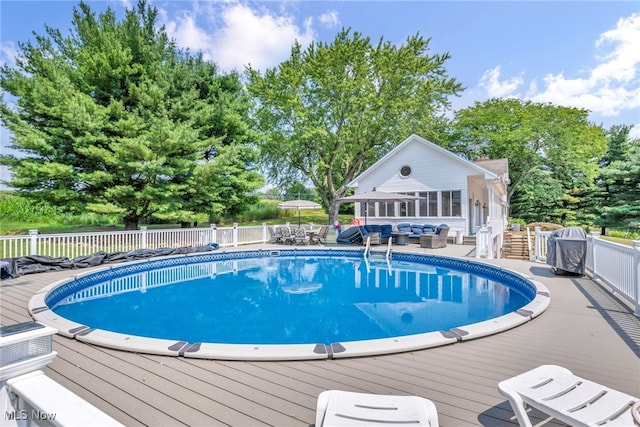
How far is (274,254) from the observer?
13.5 meters

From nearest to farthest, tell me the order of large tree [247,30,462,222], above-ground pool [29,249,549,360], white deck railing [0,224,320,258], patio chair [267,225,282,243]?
above-ground pool [29,249,549,360] < white deck railing [0,224,320,258] < patio chair [267,225,282,243] < large tree [247,30,462,222]

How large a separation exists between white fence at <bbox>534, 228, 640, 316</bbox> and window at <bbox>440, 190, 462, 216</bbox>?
8.02 meters

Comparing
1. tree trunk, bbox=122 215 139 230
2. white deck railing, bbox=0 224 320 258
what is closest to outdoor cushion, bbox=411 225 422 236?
white deck railing, bbox=0 224 320 258

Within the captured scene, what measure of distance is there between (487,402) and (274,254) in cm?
1143

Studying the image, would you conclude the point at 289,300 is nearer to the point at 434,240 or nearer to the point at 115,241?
the point at 115,241

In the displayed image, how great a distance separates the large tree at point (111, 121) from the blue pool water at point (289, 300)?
17.6ft

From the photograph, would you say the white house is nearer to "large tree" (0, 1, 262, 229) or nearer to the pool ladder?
the pool ladder

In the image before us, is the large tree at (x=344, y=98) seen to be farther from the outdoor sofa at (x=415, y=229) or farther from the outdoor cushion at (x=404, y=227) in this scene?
the outdoor sofa at (x=415, y=229)

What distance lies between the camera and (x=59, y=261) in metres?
8.76

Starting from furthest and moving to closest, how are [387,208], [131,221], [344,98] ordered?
[344,98]
[387,208]
[131,221]

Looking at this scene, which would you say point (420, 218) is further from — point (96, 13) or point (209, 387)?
point (96, 13)

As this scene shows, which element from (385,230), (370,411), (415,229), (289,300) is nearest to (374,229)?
(385,230)

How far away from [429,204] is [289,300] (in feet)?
36.6

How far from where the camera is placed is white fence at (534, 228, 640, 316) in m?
4.61
